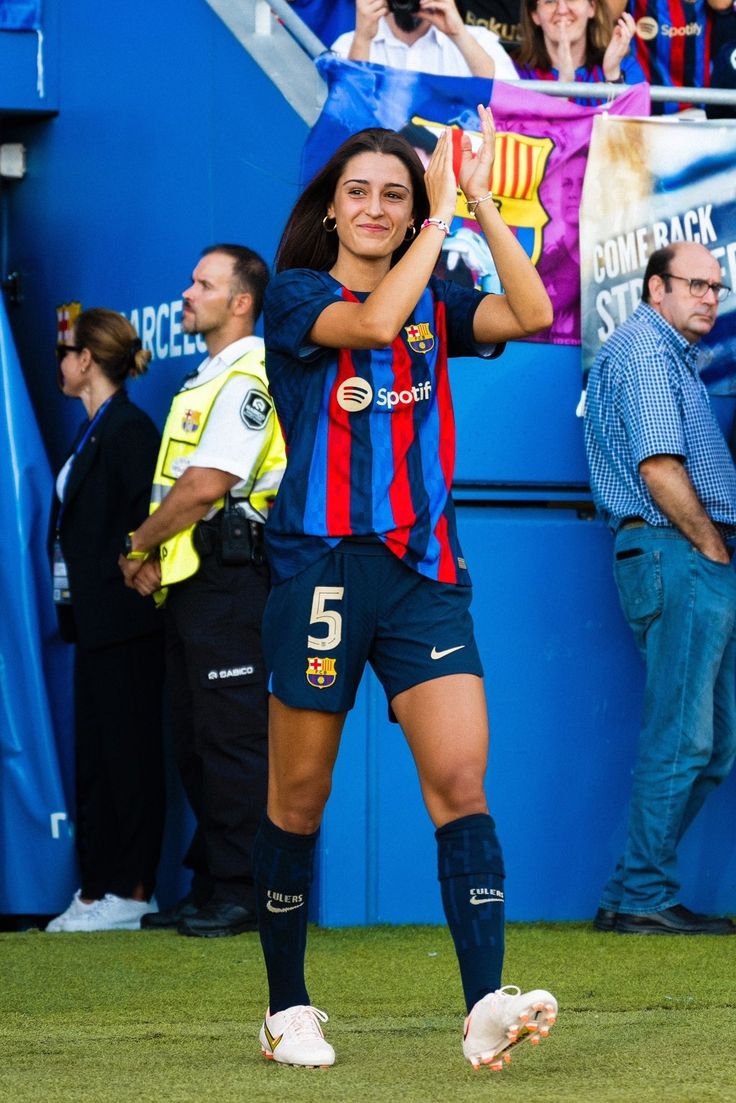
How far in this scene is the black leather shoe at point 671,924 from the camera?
18.5 feet

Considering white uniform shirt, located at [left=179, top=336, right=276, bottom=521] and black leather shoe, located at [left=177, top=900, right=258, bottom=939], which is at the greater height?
white uniform shirt, located at [left=179, top=336, right=276, bottom=521]

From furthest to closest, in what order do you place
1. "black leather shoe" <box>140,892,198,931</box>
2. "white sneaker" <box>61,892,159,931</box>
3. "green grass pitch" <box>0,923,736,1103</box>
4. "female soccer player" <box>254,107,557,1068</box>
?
"white sneaker" <box>61,892,159,931</box>
"black leather shoe" <box>140,892,198,931</box>
"female soccer player" <box>254,107,557,1068</box>
"green grass pitch" <box>0,923,736,1103</box>

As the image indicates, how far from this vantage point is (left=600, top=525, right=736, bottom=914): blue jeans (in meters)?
5.66

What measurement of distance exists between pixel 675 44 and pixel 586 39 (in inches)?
25.0

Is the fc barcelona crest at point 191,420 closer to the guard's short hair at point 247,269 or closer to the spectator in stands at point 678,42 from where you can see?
the guard's short hair at point 247,269

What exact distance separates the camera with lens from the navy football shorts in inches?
143

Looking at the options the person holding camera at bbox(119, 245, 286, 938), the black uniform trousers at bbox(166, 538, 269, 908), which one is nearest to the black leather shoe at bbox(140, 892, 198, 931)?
the person holding camera at bbox(119, 245, 286, 938)

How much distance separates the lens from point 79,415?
745 centimetres

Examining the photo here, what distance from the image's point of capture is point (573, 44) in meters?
7.10

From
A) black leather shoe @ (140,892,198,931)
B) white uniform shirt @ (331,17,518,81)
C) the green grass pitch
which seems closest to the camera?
the green grass pitch

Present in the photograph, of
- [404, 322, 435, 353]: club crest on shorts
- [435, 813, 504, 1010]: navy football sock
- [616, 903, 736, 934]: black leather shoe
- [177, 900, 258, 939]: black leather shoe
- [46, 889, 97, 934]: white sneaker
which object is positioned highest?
[404, 322, 435, 353]: club crest on shorts

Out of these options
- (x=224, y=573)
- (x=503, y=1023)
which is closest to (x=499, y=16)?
(x=224, y=573)

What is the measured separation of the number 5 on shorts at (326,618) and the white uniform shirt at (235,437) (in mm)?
2126

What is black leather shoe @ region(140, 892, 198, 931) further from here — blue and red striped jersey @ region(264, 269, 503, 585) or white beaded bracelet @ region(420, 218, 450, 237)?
white beaded bracelet @ region(420, 218, 450, 237)
